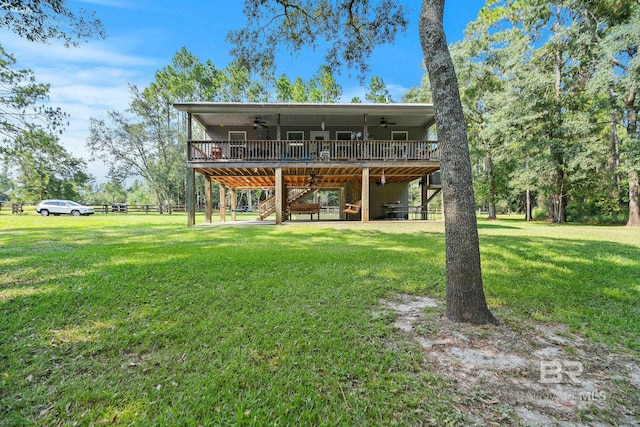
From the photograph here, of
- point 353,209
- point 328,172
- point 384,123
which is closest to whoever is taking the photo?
point 384,123

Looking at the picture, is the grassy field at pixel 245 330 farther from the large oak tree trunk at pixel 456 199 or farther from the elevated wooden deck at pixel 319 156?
the elevated wooden deck at pixel 319 156

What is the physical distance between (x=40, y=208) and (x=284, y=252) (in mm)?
28794

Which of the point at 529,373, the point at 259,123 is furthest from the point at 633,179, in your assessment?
the point at 259,123

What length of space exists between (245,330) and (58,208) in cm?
3054

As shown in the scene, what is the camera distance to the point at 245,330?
264 cm

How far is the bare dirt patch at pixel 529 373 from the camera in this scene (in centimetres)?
163

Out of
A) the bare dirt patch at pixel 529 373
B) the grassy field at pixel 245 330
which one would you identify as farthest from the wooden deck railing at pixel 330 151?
the bare dirt patch at pixel 529 373

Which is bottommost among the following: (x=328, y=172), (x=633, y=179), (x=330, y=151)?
(x=633, y=179)

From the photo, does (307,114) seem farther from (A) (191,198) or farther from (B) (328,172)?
(A) (191,198)

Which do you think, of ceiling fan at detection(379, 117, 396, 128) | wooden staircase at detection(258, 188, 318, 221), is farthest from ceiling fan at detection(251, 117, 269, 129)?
ceiling fan at detection(379, 117, 396, 128)

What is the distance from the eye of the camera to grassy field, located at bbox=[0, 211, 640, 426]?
1676mm

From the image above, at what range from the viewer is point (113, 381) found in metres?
1.89

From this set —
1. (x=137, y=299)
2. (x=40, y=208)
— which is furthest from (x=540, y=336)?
(x=40, y=208)

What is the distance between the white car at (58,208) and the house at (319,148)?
1692cm
